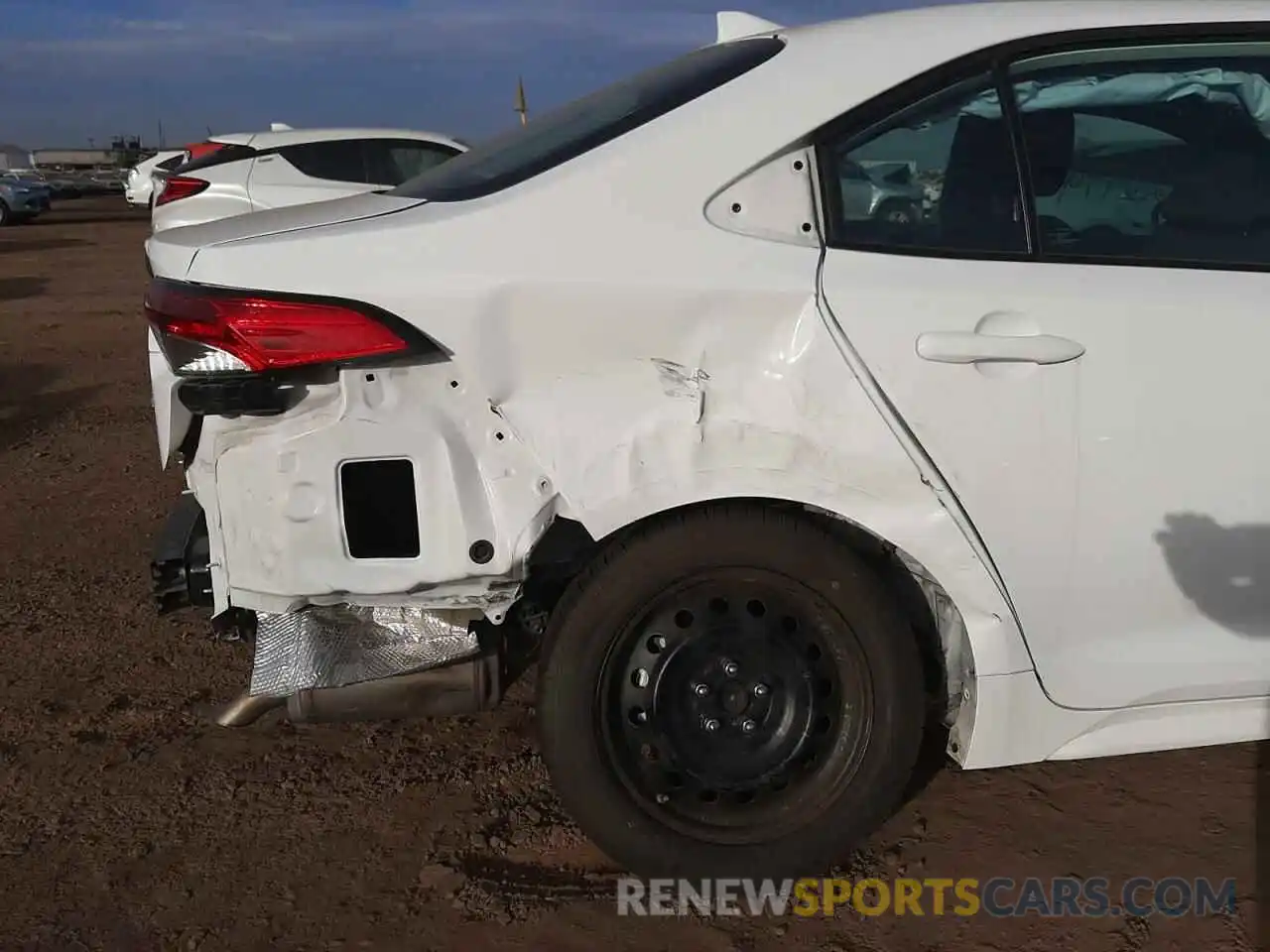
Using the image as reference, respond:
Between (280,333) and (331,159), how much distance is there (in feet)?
30.9

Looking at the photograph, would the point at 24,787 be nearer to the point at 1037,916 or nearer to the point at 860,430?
the point at 860,430

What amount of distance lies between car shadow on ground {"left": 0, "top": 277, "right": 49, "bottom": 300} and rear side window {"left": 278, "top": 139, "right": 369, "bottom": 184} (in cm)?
453

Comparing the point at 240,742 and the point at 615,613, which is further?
the point at 240,742

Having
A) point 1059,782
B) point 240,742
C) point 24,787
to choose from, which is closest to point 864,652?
point 1059,782

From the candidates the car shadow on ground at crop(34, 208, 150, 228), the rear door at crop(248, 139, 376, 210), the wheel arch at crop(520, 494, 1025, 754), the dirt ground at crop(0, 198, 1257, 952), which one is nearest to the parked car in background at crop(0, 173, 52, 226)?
the car shadow on ground at crop(34, 208, 150, 228)

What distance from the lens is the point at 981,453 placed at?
7.68ft

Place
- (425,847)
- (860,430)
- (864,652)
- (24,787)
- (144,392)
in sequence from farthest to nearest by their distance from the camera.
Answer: (144,392)
(24,787)
(425,847)
(864,652)
(860,430)

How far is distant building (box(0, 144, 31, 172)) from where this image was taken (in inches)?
1834

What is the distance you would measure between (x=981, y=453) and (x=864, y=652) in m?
0.51

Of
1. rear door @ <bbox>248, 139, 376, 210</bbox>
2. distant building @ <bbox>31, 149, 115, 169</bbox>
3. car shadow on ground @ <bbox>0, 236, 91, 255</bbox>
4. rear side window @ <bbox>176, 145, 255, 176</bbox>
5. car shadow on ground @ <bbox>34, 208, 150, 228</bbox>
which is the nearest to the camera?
rear door @ <bbox>248, 139, 376, 210</bbox>

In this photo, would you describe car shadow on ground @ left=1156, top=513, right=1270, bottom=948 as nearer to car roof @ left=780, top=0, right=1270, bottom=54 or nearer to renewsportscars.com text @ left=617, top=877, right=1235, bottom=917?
renewsportscars.com text @ left=617, top=877, right=1235, bottom=917

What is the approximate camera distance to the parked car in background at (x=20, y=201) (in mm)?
26922

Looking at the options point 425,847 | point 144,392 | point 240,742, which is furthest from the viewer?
point 144,392

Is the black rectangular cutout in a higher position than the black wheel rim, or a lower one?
higher
